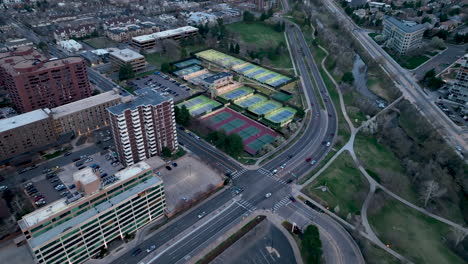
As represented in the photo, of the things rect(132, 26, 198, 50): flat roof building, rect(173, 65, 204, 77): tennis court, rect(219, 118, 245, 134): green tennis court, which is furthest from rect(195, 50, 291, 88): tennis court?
rect(219, 118, 245, 134): green tennis court

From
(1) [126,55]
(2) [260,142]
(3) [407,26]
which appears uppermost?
(3) [407,26]

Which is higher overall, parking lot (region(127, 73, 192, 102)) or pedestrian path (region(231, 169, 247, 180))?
parking lot (region(127, 73, 192, 102))

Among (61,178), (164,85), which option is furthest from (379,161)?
(61,178)

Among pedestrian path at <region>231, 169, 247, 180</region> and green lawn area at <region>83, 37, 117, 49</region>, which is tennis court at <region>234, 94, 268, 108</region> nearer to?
pedestrian path at <region>231, 169, 247, 180</region>

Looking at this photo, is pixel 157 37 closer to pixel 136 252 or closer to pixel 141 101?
pixel 141 101

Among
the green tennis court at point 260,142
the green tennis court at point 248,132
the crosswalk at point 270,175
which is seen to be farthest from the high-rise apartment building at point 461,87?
the crosswalk at point 270,175

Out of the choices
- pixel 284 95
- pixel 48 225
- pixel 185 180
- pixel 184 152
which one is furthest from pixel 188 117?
pixel 48 225
